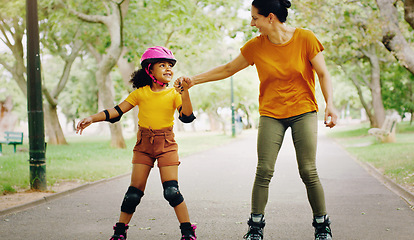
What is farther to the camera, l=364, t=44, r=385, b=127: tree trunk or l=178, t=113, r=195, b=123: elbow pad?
l=364, t=44, r=385, b=127: tree trunk

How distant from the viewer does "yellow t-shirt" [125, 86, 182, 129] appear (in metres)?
4.17

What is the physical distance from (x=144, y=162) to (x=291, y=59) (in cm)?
146

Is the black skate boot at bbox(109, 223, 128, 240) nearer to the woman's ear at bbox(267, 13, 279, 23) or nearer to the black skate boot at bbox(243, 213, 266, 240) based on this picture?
the black skate boot at bbox(243, 213, 266, 240)

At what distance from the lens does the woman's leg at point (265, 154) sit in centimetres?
409

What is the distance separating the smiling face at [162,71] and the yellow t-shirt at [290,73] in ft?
2.53

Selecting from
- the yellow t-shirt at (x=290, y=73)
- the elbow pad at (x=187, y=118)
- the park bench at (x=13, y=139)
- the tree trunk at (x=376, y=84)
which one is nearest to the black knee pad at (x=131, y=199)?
the elbow pad at (x=187, y=118)

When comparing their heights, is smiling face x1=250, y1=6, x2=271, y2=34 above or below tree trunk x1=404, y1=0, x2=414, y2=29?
below

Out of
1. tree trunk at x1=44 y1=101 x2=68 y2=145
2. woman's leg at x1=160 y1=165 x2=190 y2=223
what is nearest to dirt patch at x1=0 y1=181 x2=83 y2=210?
woman's leg at x1=160 y1=165 x2=190 y2=223

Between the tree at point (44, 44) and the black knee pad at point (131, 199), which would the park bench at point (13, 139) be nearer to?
the tree at point (44, 44)

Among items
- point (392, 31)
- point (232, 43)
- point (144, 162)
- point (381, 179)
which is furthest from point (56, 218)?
point (232, 43)

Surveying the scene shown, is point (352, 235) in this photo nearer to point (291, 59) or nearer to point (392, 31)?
point (291, 59)

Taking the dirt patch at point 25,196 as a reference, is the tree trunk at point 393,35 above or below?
above

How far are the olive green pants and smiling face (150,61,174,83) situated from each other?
89cm

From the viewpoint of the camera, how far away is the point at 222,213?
608cm
